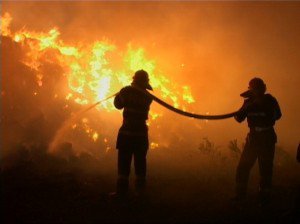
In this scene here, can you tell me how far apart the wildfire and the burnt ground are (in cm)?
272

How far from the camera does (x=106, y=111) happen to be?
14508 millimetres

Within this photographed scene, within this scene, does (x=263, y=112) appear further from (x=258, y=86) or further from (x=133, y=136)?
(x=133, y=136)

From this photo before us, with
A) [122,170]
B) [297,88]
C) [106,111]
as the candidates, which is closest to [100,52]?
[106,111]

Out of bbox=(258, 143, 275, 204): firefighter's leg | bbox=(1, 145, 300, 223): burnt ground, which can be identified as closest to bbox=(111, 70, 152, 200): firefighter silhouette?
bbox=(1, 145, 300, 223): burnt ground

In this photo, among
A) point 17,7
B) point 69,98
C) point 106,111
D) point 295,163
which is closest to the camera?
point 295,163

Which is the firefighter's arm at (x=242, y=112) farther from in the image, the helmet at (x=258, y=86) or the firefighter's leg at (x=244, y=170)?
the firefighter's leg at (x=244, y=170)

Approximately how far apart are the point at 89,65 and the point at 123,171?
23.8ft

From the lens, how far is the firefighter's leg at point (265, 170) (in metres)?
7.75

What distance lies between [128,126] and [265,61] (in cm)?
1420

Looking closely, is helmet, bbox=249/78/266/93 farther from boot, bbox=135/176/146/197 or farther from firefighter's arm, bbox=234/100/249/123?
boot, bbox=135/176/146/197

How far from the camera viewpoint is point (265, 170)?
7832mm

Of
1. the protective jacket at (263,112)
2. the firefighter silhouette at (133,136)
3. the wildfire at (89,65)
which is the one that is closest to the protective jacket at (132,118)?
the firefighter silhouette at (133,136)

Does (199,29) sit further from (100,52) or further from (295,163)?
(295,163)

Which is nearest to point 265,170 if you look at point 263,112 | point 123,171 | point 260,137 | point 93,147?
point 260,137
